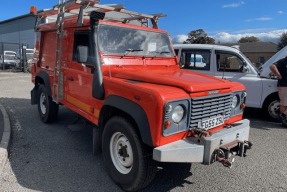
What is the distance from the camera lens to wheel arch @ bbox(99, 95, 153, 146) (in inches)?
124

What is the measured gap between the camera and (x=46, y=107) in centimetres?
635

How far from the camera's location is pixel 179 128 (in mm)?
3293

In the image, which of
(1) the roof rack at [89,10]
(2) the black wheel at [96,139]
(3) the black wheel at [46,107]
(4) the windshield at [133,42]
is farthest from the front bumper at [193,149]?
(3) the black wheel at [46,107]

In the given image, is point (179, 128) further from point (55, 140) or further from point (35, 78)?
point (35, 78)

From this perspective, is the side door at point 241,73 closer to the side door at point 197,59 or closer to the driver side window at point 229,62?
the driver side window at point 229,62

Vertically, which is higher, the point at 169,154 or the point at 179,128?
the point at 179,128

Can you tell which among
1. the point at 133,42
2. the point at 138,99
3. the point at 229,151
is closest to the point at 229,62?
the point at 133,42

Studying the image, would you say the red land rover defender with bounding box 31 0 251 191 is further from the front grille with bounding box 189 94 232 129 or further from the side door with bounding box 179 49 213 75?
the side door with bounding box 179 49 213 75

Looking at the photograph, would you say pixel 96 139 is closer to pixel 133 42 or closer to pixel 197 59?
pixel 133 42

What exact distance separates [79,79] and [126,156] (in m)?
1.70

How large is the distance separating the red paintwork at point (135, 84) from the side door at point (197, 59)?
2823 mm

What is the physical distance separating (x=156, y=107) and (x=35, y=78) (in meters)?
4.72

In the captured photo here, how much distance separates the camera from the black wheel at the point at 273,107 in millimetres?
7441

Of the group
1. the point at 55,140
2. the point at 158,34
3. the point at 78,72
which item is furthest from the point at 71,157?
the point at 158,34
